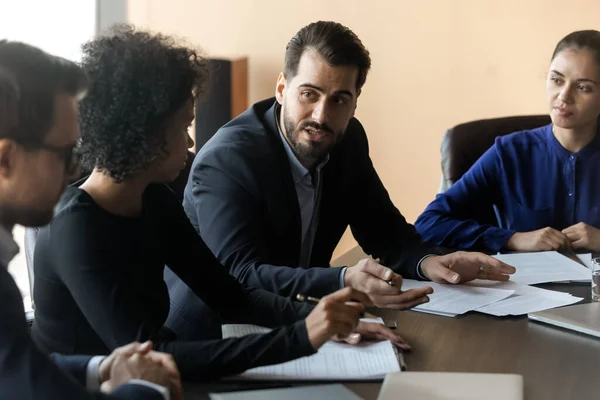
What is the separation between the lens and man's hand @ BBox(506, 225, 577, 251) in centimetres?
191

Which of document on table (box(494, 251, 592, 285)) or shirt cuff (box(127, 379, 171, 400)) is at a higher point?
shirt cuff (box(127, 379, 171, 400))

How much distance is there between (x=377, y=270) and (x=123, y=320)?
54 cm

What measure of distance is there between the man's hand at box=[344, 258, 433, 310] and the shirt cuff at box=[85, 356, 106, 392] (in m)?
0.55

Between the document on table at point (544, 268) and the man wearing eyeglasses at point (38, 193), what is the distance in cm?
95

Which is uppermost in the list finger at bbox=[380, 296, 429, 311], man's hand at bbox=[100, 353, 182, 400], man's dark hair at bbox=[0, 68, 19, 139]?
→ man's dark hair at bbox=[0, 68, 19, 139]

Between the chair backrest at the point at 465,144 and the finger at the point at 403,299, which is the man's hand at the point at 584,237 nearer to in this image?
the chair backrest at the point at 465,144

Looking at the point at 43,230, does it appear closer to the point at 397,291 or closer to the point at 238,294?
the point at 238,294

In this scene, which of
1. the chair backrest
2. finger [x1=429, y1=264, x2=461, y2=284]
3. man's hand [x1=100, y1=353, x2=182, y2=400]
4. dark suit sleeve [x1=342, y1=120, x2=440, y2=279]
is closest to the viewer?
man's hand [x1=100, y1=353, x2=182, y2=400]

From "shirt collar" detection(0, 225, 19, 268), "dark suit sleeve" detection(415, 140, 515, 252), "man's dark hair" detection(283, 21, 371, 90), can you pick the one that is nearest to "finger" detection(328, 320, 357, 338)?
"shirt collar" detection(0, 225, 19, 268)

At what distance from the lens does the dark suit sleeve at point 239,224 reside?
1.50 meters

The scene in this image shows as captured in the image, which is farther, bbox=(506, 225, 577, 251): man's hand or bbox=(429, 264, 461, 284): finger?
bbox=(506, 225, 577, 251): man's hand

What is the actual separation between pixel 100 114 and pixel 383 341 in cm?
59

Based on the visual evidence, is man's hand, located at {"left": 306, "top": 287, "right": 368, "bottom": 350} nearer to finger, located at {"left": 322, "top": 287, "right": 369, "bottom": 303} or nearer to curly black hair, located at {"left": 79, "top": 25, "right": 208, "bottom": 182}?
finger, located at {"left": 322, "top": 287, "right": 369, "bottom": 303}

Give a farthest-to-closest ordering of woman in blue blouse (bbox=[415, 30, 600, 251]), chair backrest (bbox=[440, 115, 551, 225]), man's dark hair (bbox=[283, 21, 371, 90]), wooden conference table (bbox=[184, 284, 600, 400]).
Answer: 1. chair backrest (bbox=[440, 115, 551, 225])
2. woman in blue blouse (bbox=[415, 30, 600, 251])
3. man's dark hair (bbox=[283, 21, 371, 90])
4. wooden conference table (bbox=[184, 284, 600, 400])
